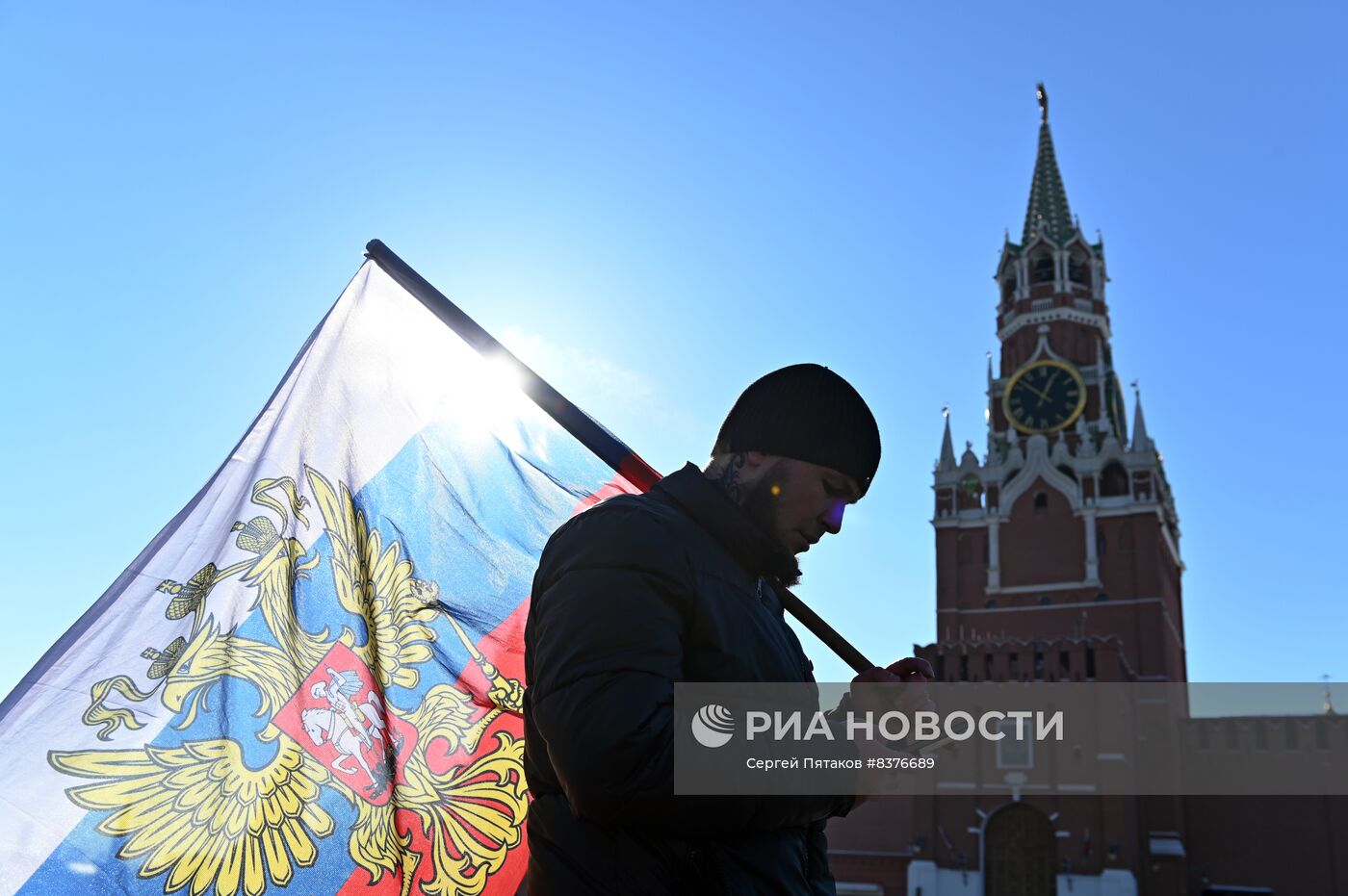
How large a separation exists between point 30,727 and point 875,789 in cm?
229

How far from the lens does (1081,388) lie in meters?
43.2

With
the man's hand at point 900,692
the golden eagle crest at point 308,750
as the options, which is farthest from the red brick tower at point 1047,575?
the man's hand at point 900,692

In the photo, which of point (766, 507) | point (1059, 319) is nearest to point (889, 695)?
point (766, 507)

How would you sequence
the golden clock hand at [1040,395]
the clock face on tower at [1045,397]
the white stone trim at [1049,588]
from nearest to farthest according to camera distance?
the white stone trim at [1049,588], the clock face on tower at [1045,397], the golden clock hand at [1040,395]

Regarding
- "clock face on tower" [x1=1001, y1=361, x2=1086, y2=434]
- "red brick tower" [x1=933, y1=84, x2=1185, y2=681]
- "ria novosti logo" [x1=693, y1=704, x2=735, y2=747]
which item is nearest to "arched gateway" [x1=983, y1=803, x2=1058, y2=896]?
"red brick tower" [x1=933, y1=84, x2=1185, y2=681]

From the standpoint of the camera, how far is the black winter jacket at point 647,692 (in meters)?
1.79

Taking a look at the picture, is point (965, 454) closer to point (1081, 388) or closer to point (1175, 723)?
→ point (1081, 388)

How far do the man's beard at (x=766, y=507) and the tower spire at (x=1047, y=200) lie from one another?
47028 millimetres

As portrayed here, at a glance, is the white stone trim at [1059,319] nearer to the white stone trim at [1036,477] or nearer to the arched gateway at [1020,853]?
the white stone trim at [1036,477]

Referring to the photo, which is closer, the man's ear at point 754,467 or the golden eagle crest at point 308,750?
the man's ear at point 754,467

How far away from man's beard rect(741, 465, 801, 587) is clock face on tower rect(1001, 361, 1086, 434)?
142ft

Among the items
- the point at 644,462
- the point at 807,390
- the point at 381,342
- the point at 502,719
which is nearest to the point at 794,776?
the point at 807,390

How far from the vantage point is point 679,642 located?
1.97m

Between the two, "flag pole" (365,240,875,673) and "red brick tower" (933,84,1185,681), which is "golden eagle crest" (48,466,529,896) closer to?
"flag pole" (365,240,875,673)
